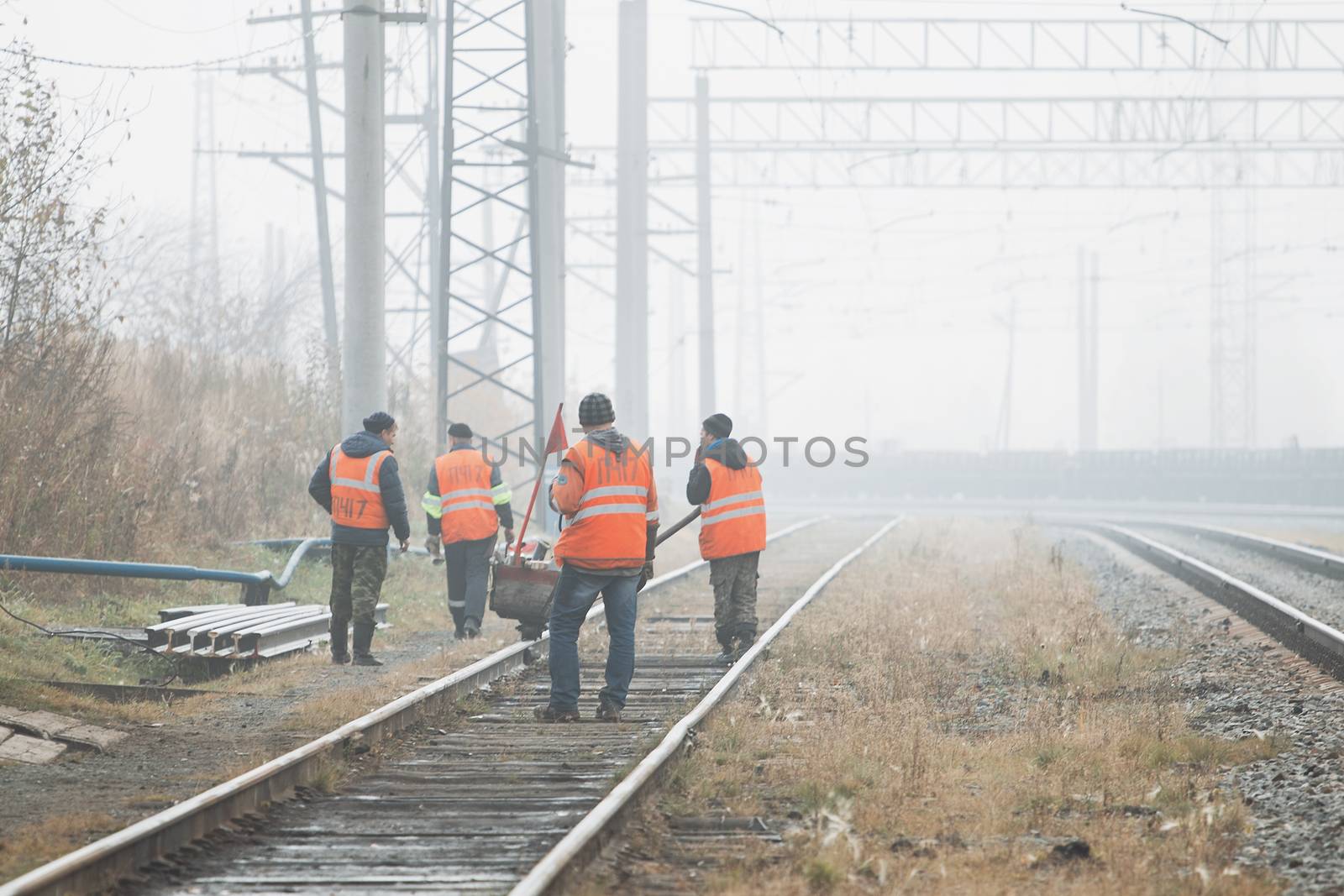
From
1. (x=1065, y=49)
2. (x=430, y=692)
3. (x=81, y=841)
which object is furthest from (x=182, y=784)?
(x=1065, y=49)

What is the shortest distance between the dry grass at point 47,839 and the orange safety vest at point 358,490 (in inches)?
192

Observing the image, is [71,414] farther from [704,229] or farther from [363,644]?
[704,229]

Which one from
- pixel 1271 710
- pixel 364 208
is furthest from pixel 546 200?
pixel 1271 710

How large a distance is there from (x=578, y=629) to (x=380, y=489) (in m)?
2.86

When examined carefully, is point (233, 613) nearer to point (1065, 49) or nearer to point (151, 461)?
point (151, 461)

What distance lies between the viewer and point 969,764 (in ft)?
25.3

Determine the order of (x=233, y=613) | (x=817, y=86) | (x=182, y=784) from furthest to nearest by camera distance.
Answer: (x=817, y=86), (x=233, y=613), (x=182, y=784)

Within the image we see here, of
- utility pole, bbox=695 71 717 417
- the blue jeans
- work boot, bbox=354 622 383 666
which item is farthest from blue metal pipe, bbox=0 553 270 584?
utility pole, bbox=695 71 717 417

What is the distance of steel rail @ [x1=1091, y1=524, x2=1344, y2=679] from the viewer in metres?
10.6

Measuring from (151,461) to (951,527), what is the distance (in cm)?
2129

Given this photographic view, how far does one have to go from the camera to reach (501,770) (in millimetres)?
7453

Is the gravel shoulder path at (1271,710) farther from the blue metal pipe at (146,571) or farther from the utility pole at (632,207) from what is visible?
the utility pole at (632,207)

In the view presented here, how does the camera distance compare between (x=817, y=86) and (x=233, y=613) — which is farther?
(x=817, y=86)

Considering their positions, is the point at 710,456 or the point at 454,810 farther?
the point at 710,456
